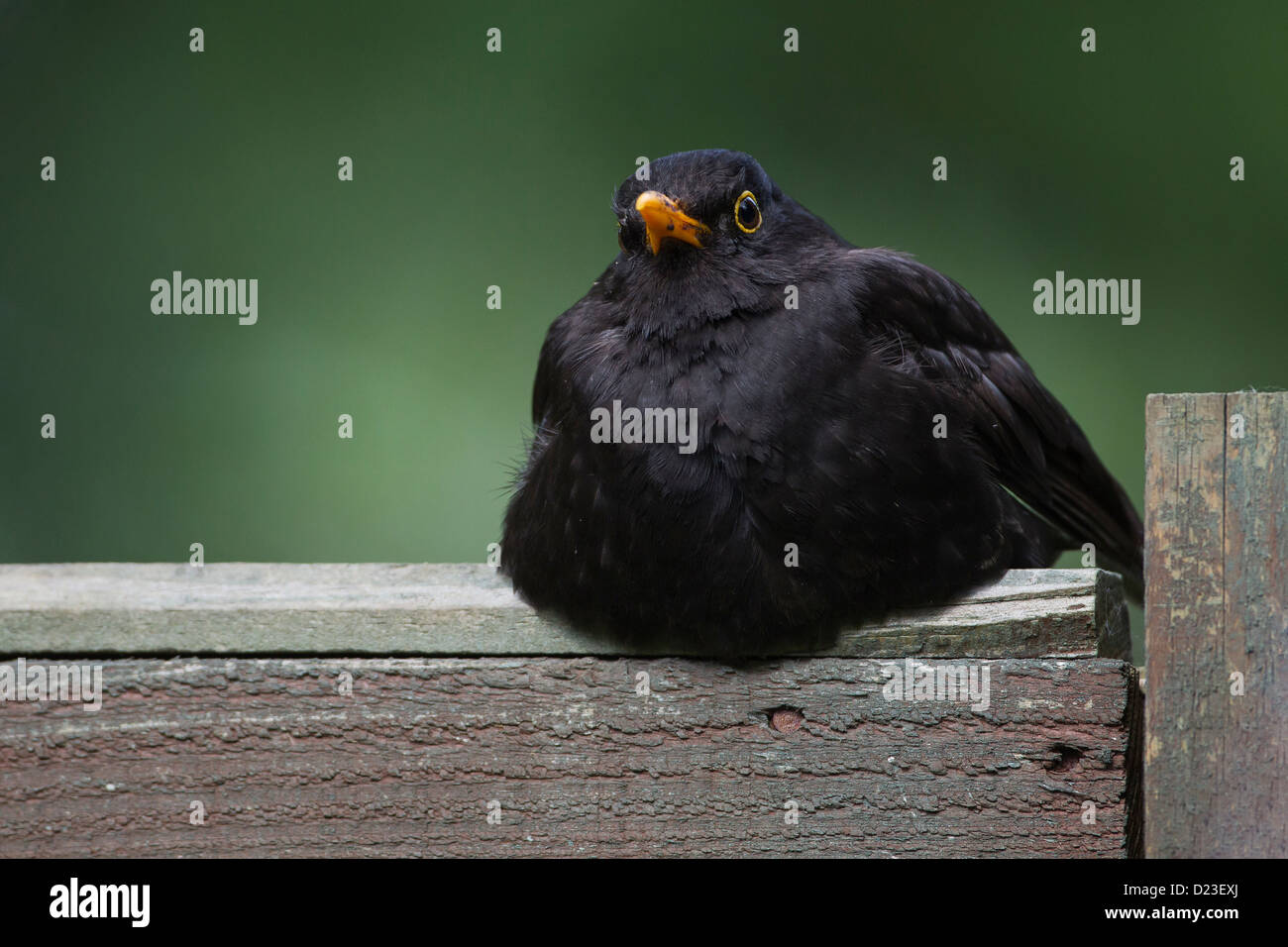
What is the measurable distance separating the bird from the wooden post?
0.07m

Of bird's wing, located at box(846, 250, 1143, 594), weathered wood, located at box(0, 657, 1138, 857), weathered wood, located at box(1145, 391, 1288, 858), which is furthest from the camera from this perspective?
bird's wing, located at box(846, 250, 1143, 594)

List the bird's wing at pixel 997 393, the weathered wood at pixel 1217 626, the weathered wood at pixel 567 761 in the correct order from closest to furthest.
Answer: the weathered wood at pixel 1217 626, the weathered wood at pixel 567 761, the bird's wing at pixel 997 393

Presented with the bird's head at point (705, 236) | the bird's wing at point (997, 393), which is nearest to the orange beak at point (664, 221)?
the bird's head at point (705, 236)

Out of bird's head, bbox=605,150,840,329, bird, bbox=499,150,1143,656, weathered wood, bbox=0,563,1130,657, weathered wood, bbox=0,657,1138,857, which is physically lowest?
weathered wood, bbox=0,657,1138,857

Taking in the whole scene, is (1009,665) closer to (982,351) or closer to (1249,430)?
(1249,430)

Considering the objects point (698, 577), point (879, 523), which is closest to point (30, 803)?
point (698, 577)

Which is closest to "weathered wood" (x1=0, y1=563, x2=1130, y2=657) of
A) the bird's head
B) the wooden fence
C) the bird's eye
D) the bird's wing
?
the wooden fence

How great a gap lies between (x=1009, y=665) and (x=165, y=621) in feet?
4.03

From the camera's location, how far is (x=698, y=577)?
1836 mm

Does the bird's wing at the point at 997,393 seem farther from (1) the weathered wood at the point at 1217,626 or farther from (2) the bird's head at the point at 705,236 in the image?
(1) the weathered wood at the point at 1217,626

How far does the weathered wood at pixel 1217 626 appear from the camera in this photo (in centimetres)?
162

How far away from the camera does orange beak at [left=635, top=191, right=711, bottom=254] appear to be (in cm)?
203

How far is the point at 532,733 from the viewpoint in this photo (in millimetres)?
1850

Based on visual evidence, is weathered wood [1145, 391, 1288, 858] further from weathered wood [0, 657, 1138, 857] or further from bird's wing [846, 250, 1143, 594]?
bird's wing [846, 250, 1143, 594]
